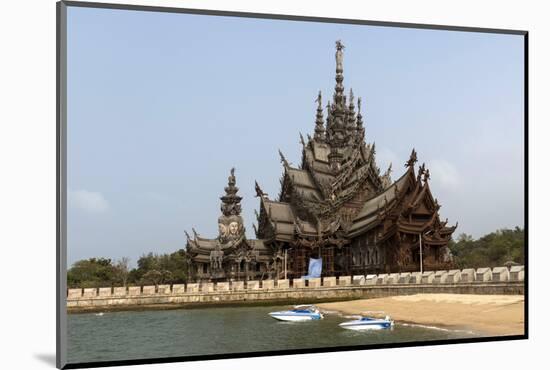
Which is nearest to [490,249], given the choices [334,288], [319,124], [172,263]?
[334,288]

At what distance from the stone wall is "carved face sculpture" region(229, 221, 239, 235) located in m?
0.83

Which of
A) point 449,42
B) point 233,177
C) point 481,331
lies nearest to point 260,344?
point 233,177

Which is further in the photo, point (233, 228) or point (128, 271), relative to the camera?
point (233, 228)

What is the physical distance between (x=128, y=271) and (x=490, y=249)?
553cm

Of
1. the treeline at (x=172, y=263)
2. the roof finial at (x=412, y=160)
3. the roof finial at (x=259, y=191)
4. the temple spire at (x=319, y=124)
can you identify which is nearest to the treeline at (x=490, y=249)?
the treeline at (x=172, y=263)

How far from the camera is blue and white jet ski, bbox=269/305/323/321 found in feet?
44.3

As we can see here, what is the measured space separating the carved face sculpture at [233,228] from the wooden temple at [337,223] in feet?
0.09

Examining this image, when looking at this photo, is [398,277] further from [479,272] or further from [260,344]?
[260,344]

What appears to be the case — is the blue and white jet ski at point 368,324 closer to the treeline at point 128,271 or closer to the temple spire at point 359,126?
the treeline at point 128,271

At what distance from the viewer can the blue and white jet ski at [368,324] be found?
42.7 ft

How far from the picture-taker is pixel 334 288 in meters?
14.6

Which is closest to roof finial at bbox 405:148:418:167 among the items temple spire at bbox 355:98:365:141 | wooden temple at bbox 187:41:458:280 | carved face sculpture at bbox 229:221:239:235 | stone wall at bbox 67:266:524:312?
wooden temple at bbox 187:41:458:280

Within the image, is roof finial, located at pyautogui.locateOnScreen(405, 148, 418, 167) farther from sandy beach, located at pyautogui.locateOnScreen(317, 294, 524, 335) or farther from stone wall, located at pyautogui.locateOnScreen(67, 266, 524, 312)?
sandy beach, located at pyautogui.locateOnScreen(317, 294, 524, 335)

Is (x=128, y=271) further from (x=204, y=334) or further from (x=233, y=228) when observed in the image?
(x=233, y=228)
